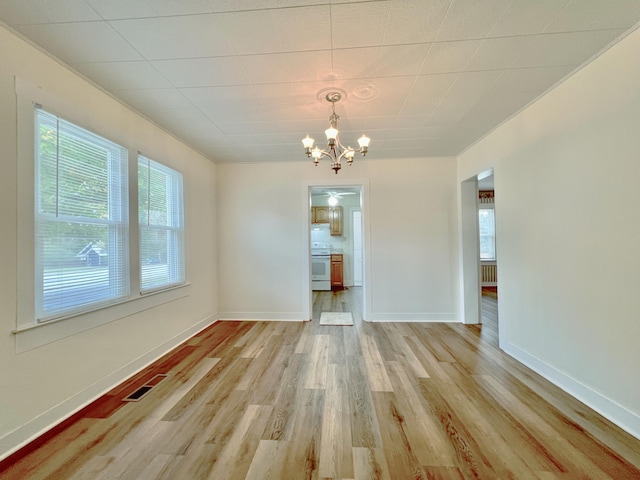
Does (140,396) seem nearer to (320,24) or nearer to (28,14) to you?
(28,14)

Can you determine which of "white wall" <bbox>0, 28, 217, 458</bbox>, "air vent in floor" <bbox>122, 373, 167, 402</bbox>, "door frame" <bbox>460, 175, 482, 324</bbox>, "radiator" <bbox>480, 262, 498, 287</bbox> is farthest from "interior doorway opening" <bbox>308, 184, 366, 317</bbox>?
"air vent in floor" <bbox>122, 373, 167, 402</bbox>

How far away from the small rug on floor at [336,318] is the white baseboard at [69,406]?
219 cm

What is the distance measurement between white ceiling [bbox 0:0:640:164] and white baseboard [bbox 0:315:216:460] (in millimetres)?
2441

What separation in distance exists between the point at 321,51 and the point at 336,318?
361 cm

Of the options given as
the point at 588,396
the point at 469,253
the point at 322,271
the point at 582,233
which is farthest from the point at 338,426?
the point at 322,271

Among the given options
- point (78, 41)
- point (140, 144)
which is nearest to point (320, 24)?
point (78, 41)

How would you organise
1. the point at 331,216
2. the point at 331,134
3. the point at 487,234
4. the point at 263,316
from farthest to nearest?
1. the point at 331,216
2. the point at 487,234
3. the point at 263,316
4. the point at 331,134

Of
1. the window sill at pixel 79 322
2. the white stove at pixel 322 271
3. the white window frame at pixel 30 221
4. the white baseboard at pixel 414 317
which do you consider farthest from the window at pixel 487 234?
the white window frame at pixel 30 221

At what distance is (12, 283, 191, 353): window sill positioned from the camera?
5.35 ft

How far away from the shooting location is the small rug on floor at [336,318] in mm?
4039

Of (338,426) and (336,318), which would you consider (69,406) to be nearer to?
(338,426)

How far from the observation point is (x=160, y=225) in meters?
2.94

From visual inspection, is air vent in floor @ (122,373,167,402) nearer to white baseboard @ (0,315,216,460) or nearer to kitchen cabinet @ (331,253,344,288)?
white baseboard @ (0,315,216,460)

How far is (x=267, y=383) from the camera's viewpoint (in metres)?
2.29
